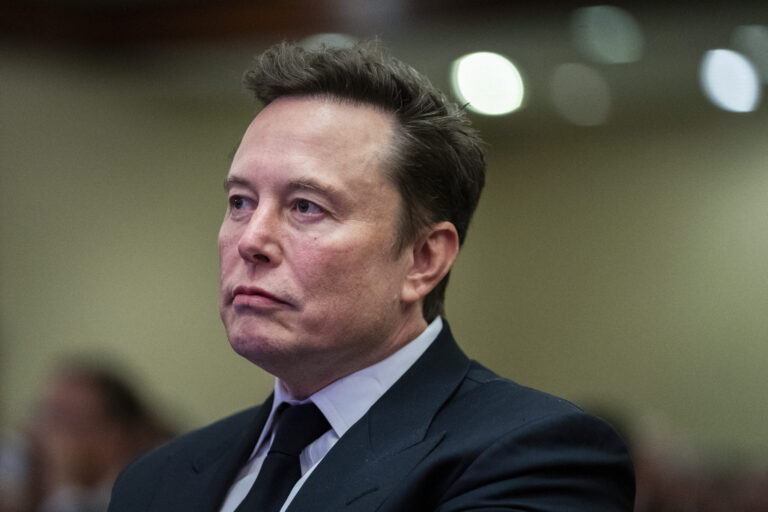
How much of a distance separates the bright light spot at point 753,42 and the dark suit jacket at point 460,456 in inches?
142

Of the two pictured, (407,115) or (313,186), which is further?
(407,115)

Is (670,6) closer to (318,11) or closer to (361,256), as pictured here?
(318,11)

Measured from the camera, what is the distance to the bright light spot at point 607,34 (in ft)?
16.3

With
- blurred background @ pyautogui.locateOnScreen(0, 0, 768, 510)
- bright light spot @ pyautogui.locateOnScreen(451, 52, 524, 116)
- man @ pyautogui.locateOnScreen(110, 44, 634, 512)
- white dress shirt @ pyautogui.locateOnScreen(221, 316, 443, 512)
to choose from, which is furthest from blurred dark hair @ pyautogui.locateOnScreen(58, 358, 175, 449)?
white dress shirt @ pyautogui.locateOnScreen(221, 316, 443, 512)

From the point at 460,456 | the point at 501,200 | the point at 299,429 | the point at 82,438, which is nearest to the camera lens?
the point at 460,456

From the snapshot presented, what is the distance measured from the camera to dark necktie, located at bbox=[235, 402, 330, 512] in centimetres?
167

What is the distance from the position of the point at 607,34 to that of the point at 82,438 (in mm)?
3195

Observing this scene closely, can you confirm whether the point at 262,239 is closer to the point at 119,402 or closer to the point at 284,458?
the point at 284,458

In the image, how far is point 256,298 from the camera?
1.69 meters

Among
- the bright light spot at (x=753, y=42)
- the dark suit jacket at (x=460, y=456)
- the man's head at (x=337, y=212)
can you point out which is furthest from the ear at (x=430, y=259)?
the bright light spot at (x=753, y=42)

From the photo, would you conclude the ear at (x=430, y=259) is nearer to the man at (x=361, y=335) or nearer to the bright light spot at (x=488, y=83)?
the man at (x=361, y=335)

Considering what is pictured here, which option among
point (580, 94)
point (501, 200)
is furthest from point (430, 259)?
point (501, 200)

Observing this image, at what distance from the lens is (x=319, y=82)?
1838 mm

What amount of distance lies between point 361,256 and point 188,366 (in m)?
5.58
